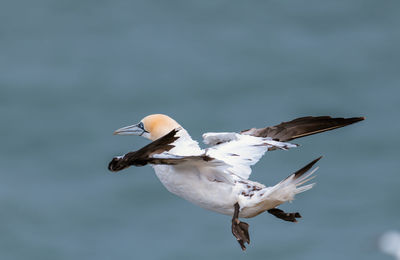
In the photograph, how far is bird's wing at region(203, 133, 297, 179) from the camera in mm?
10508

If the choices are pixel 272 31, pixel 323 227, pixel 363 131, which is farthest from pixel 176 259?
pixel 272 31

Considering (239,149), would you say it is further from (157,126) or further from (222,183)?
(157,126)

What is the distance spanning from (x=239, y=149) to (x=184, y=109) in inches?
639

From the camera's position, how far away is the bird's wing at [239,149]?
414 inches

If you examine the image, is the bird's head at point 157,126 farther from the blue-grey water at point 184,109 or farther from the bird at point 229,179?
the blue-grey water at point 184,109

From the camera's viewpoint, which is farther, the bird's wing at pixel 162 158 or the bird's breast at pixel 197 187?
the bird's breast at pixel 197 187

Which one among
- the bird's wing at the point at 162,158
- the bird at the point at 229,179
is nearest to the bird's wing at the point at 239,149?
the bird at the point at 229,179

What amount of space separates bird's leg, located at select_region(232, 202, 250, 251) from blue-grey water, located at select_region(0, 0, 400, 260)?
1203 cm

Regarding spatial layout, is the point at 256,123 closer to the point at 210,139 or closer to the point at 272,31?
the point at 272,31

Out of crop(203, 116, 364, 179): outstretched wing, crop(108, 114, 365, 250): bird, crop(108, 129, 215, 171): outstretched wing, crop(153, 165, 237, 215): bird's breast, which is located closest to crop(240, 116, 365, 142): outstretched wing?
crop(203, 116, 364, 179): outstretched wing

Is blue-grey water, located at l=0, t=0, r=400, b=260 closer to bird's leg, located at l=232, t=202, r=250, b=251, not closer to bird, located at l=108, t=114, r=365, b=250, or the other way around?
bird, located at l=108, t=114, r=365, b=250

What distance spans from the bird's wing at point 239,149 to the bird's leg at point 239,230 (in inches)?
16.3

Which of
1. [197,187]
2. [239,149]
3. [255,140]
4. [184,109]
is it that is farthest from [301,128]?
[184,109]

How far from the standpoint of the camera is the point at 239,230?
1045cm
